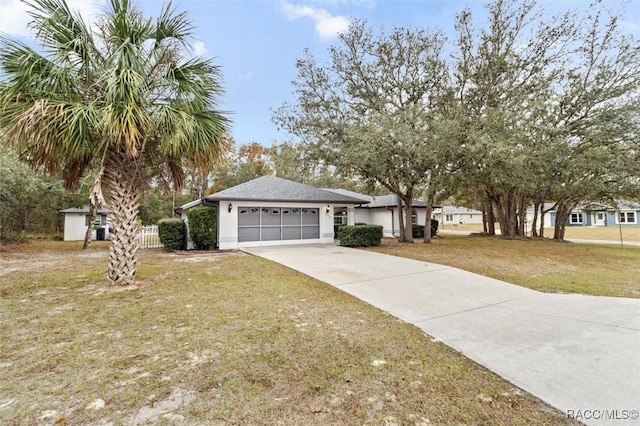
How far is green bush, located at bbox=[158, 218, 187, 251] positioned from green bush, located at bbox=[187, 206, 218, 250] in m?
0.64

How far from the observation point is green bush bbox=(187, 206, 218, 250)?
506 inches

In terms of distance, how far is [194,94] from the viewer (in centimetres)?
654

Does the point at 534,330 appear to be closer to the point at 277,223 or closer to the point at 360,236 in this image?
the point at 360,236

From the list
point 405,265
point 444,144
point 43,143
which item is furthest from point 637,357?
point 444,144

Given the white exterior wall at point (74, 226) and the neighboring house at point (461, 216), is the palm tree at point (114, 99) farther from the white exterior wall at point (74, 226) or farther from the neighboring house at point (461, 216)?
the neighboring house at point (461, 216)

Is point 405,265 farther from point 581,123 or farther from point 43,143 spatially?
point 581,123

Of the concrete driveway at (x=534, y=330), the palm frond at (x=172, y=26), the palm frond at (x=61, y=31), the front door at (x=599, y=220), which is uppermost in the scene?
the palm frond at (x=172, y=26)

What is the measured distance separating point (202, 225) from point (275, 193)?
12.2 feet

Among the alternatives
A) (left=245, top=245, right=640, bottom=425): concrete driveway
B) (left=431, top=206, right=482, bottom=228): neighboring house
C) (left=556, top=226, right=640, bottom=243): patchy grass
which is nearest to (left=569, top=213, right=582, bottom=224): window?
(left=556, top=226, right=640, bottom=243): patchy grass

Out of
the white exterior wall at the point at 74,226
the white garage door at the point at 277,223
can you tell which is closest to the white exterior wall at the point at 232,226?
the white garage door at the point at 277,223

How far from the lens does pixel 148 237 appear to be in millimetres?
15031

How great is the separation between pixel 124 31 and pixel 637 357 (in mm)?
9396

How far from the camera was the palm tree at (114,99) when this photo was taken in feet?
17.8

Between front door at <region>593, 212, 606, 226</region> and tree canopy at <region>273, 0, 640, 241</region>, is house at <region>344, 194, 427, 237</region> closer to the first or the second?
tree canopy at <region>273, 0, 640, 241</region>
